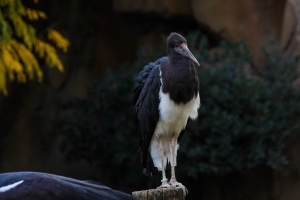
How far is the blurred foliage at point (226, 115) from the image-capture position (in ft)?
24.3

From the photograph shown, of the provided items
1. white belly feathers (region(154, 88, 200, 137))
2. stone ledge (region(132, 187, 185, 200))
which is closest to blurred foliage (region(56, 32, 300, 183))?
white belly feathers (region(154, 88, 200, 137))

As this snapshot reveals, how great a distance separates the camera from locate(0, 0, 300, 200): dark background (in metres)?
8.14

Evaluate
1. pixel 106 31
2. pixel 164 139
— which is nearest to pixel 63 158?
pixel 106 31

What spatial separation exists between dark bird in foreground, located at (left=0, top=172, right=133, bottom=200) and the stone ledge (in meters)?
0.42

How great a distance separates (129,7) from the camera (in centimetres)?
880

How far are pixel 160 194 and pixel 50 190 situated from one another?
33.8 inches

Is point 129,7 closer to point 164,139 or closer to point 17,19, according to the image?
point 17,19

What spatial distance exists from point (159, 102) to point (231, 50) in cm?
283

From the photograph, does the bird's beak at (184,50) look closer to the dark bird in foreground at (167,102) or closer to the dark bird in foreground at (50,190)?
the dark bird in foreground at (167,102)

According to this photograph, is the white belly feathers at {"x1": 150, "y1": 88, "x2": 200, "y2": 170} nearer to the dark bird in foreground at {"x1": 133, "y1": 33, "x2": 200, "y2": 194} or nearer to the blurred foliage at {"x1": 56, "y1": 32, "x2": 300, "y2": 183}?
the dark bird in foreground at {"x1": 133, "y1": 33, "x2": 200, "y2": 194}

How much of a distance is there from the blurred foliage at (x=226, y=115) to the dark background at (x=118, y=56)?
10.5 inches

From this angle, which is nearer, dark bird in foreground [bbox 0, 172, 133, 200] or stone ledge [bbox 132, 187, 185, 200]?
dark bird in foreground [bbox 0, 172, 133, 200]

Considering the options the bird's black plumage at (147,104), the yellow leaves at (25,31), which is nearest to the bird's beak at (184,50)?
the bird's black plumage at (147,104)

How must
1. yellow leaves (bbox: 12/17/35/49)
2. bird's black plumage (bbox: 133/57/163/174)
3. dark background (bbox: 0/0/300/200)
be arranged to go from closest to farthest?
bird's black plumage (bbox: 133/57/163/174) < yellow leaves (bbox: 12/17/35/49) < dark background (bbox: 0/0/300/200)
